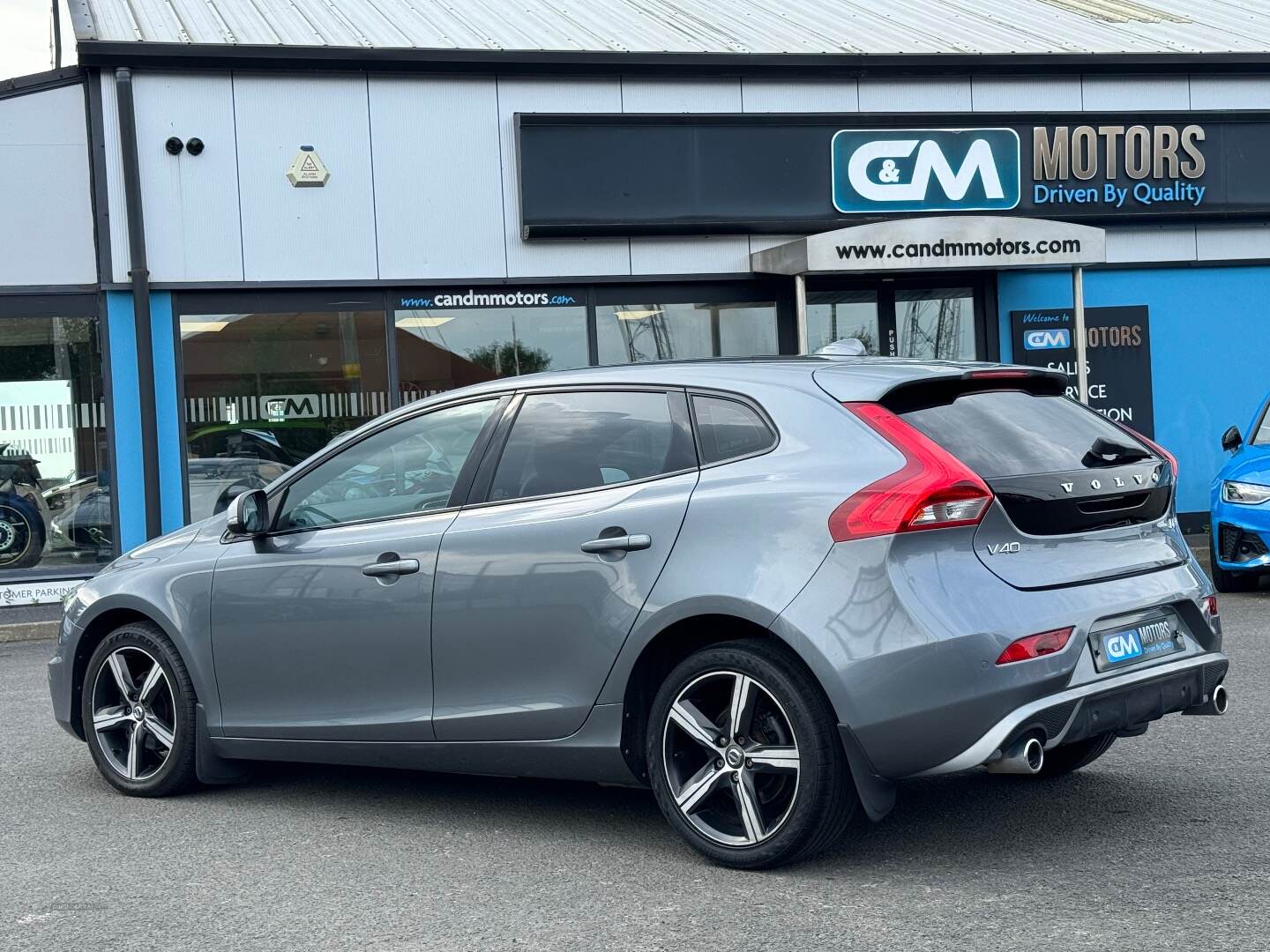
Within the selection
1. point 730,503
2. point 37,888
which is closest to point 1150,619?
point 730,503

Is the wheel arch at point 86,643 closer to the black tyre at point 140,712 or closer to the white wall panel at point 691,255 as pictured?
the black tyre at point 140,712

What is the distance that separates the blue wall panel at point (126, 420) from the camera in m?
13.5

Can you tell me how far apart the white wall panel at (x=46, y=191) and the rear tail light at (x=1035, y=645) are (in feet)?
36.6

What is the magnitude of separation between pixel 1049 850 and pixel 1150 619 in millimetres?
801

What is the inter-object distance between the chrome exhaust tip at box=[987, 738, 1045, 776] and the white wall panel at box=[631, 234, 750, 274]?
10.8 metres

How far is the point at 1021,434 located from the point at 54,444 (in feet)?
35.6

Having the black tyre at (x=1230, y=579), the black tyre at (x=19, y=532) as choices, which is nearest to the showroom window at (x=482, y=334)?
the black tyre at (x=19, y=532)

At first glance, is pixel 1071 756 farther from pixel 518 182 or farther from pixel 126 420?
pixel 126 420

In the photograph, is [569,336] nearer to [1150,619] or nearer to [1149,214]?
[1149,214]

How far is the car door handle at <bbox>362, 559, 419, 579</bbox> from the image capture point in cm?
529

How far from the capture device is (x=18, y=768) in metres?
6.71

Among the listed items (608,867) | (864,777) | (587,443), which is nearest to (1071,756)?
(864,777)

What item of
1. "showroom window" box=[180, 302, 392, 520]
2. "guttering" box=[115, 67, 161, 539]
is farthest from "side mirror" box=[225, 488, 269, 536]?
"showroom window" box=[180, 302, 392, 520]

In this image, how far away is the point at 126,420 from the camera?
13586 millimetres
